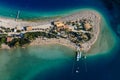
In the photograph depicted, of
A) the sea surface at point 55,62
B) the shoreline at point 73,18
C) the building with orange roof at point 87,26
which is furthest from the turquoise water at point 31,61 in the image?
the building with orange roof at point 87,26

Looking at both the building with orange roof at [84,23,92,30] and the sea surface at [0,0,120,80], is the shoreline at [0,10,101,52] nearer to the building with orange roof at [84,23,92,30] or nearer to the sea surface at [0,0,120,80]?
the building with orange roof at [84,23,92,30]

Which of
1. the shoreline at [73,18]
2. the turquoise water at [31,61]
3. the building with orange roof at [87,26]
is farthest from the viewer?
the building with orange roof at [87,26]

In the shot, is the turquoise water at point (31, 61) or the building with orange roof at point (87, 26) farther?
the building with orange roof at point (87, 26)

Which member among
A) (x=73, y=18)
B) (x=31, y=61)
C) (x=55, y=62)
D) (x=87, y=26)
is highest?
(x=73, y=18)

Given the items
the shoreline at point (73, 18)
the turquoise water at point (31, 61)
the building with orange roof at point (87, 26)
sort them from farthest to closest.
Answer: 1. the building with orange roof at point (87, 26)
2. the shoreline at point (73, 18)
3. the turquoise water at point (31, 61)

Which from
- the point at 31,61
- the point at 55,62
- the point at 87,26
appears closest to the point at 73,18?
the point at 87,26

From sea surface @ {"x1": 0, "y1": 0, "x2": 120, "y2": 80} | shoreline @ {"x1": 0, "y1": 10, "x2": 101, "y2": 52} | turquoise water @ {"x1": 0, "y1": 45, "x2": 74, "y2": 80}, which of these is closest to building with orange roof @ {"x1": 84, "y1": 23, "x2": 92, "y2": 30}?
shoreline @ {"x1": 0, "y1": 10, "x2": 101, "y2": 52}

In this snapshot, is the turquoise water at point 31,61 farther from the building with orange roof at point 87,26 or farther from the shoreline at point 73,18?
the building with orange roof at point 87,26

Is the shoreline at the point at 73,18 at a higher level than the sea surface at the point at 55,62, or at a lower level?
higher

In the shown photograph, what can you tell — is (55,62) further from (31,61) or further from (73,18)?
(73,18)

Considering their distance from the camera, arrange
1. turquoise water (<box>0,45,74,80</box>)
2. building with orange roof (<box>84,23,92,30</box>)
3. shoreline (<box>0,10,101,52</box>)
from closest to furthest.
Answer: turquoise water (<box>0,45,74,80</box>), shoreline (<box>0,10,101,52</box>), building with orange roof (<box>84,23,92,30</box>)

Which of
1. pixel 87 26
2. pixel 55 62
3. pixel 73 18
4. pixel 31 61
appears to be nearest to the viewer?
pixel 31 61

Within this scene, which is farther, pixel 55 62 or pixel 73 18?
pixel 73 18

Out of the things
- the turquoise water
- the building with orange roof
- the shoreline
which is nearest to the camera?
the turquoise water
